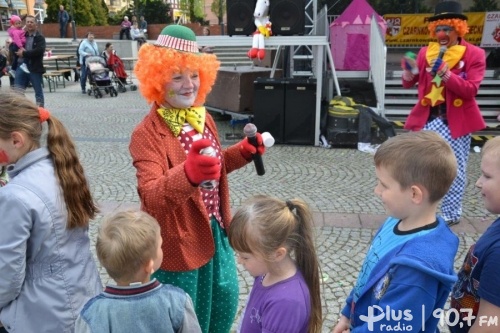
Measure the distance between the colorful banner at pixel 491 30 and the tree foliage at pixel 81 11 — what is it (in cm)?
2420

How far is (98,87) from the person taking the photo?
12.4 m

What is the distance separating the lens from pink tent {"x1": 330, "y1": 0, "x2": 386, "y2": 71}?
1134 centimetres

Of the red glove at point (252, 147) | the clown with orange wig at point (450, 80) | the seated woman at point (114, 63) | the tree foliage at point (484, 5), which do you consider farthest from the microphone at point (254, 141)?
the tree foliage at point (484, 5)

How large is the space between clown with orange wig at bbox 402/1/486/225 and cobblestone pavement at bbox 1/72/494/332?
2.95ft

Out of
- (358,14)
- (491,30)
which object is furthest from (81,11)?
(491,30)

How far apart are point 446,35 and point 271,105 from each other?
370cm

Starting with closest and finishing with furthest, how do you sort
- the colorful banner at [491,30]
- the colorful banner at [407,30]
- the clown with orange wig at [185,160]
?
the clown with orange wig at [185,160]
the colorful banner at [491,30]
the colorful banner at [407,30]

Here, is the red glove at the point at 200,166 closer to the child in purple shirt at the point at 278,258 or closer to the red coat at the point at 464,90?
the child in purple shirt at the point at 278,258

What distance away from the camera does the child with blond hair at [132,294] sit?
1.45 m

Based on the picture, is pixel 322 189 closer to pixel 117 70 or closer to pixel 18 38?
pixel 18 38

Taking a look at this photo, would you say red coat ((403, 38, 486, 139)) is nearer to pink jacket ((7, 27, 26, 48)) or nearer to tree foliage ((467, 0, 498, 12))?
pink jacket ((7, 27, 26, 48))

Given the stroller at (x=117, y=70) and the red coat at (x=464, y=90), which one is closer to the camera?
the red coat at (x=464, y=90)

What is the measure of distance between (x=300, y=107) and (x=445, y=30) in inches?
138

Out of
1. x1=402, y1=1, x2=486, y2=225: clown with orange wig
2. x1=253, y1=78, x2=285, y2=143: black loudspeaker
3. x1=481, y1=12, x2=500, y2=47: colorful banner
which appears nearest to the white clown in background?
x1=253, y1=78, x2=285, y2=143: black loudspeaker
